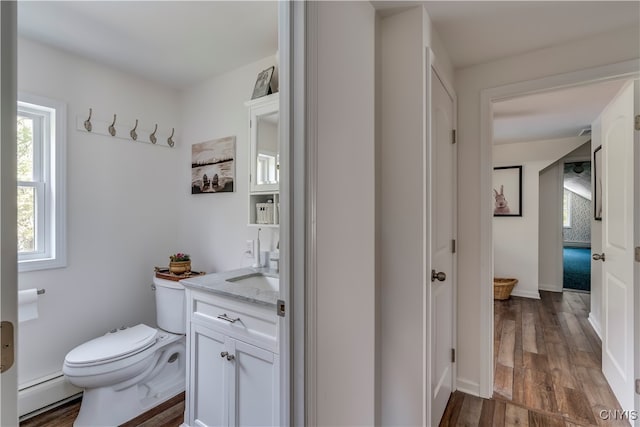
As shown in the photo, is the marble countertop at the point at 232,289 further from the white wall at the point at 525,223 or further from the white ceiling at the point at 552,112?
the white wall at the point at 525,223

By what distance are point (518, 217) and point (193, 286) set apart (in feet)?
15.1

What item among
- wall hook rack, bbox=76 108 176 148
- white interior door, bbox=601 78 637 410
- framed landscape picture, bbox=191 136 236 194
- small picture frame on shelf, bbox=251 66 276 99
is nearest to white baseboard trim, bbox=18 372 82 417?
framed landscape picture, bbox=191 136 236 194

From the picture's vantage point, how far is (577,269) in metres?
6.22

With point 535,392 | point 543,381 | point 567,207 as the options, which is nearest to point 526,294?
point 543,381

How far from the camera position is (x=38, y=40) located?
6.59 feet

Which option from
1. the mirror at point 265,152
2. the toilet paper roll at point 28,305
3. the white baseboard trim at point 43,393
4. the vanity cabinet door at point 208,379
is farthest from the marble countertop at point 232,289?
the white baseboard trim at point 43,393

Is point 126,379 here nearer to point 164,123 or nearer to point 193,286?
point 193,286

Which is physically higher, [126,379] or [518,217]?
[518,217]

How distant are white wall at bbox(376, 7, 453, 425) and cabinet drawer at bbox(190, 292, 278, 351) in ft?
1.83

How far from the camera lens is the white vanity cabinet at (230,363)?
135cm

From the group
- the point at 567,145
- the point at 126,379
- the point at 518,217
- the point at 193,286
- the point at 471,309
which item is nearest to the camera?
the point at 193,286

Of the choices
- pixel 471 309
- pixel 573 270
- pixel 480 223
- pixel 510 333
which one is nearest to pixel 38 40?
pixel 480 223

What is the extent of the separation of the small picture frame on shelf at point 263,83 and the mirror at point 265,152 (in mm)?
161

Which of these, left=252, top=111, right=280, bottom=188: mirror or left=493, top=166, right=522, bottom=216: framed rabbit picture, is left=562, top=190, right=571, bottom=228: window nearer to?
left=493, top=166, right=522, bottom=216: framed rabbit picture
